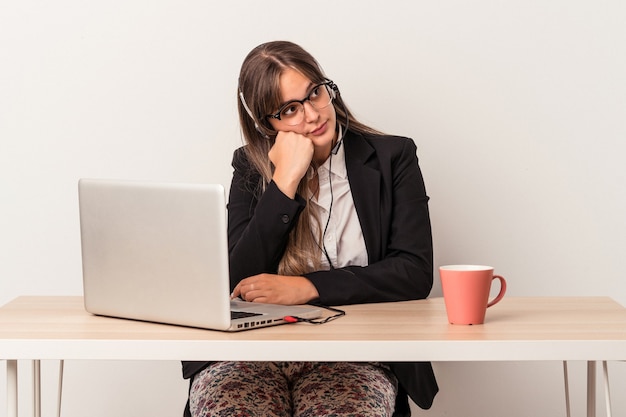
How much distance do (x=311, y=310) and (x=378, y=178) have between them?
1.81 ft

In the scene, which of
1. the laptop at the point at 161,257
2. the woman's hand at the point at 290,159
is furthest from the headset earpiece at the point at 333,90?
the laptop at the point at 161,257

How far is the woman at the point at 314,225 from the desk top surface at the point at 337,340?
23 cm

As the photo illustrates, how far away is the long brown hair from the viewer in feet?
6.44

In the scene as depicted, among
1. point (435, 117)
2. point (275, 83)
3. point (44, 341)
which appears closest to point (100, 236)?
point (44, 341)

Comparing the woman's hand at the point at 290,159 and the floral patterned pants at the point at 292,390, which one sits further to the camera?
the woman's hand at the point at 290,159

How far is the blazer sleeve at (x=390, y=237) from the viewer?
1701 mm

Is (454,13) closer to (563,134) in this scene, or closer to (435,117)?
(435,117)

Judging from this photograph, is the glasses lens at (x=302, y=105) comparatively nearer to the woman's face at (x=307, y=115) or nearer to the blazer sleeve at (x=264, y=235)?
the woman's face at (x=307, y=115)

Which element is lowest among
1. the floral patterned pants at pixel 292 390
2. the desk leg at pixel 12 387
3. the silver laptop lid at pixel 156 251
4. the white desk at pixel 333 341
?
the floral patterned pants at pixel 292 390

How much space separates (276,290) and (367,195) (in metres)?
0.44

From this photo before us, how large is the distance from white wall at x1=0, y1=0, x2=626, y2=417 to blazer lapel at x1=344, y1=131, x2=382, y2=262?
56 centimetres

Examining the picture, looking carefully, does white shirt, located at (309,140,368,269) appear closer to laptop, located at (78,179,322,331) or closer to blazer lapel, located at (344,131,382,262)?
blazer lapel, located at (344,131,382,262)

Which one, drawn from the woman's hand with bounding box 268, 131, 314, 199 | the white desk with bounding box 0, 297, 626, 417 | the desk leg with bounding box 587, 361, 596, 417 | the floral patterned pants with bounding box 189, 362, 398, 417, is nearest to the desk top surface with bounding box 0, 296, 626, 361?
the white desk with bounding box 0, 297, 626, 417

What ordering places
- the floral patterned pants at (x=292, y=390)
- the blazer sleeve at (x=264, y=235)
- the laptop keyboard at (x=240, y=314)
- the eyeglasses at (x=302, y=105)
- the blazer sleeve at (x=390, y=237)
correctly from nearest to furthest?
the laptop keyboard at (x=240, y=314), the floral patterned pants at (x=292, y=390), the blazer sleeve at (x=390, y=237), the blazer sleeve at (x=264, y=235), the eyeglasses at (x=302, y=105)
